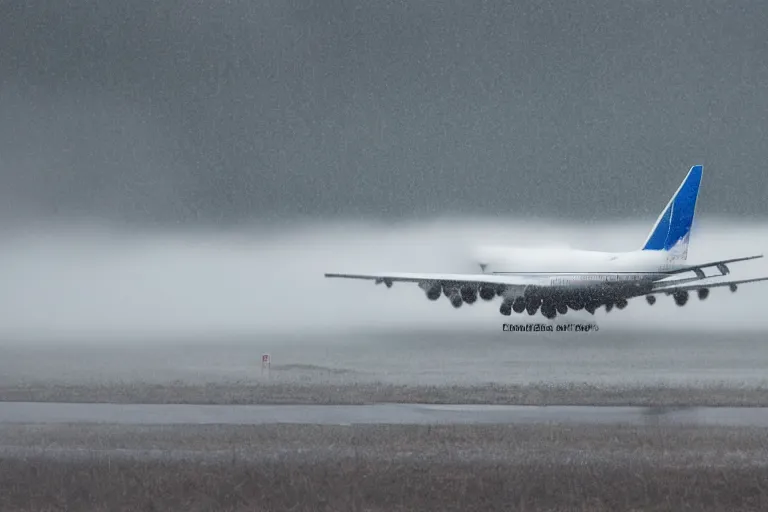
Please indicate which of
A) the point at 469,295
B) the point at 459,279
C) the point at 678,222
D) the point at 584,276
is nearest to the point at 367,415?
the point at 459,279

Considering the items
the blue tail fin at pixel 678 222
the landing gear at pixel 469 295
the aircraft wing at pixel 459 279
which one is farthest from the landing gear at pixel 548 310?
the blue tail fin at pixel 678 222

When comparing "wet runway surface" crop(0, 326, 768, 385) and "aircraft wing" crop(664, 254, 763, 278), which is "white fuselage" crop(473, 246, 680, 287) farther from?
"wet runway surface" crop(0, 326, 768, 385)

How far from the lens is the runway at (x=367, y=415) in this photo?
99.6 feet

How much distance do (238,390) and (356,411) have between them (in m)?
8.28

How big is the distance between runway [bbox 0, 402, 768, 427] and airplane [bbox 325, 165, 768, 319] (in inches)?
1599

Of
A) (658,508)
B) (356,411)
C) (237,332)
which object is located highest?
(237,332)

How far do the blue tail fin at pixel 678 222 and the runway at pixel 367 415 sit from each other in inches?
1899

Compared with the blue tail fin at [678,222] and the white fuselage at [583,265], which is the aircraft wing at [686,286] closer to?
the white fuselage at [583,265]

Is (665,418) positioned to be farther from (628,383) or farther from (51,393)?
(51,393)

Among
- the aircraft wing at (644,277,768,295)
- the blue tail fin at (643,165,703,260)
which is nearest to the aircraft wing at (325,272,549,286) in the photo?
the aircraft wing at (644,277,768,295)

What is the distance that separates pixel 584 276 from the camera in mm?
77688

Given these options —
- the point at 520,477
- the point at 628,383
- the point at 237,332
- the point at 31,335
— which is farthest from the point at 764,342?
the point at 520,477

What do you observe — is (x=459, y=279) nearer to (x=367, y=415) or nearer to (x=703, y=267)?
(x=703, y=267)

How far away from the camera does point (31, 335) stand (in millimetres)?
67188
